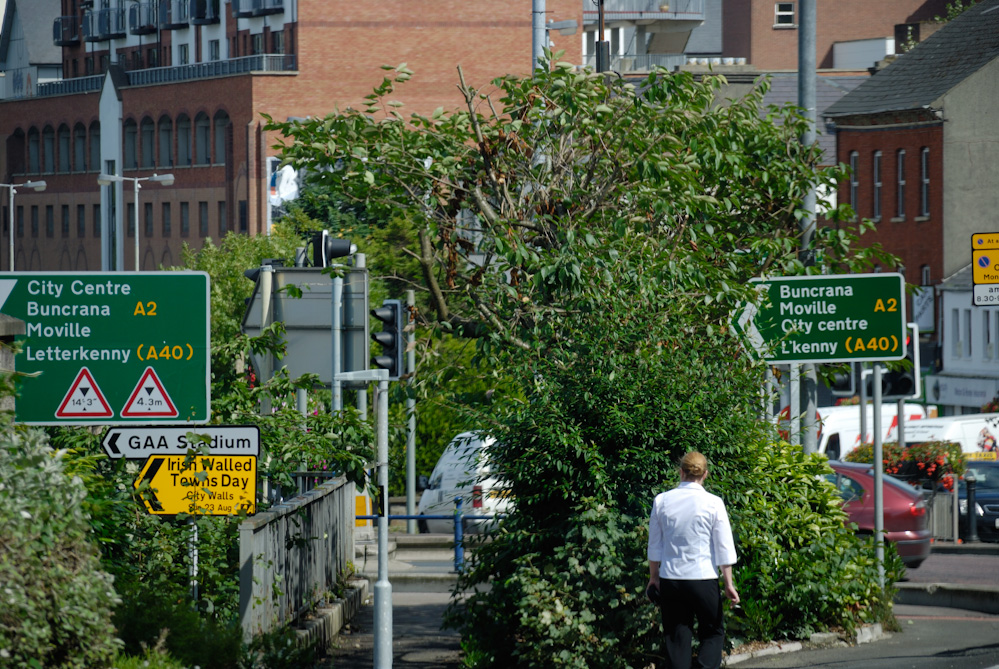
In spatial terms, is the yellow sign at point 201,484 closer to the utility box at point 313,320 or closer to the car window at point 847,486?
the utility box at point 313,320

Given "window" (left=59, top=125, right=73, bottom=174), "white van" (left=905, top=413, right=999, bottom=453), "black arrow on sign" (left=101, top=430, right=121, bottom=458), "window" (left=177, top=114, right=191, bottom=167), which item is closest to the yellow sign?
"black arrow on sign" (left=101, top=430, right=121, bottom=458)

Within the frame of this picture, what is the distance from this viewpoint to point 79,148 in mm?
90500

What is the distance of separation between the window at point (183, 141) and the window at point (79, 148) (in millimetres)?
9774

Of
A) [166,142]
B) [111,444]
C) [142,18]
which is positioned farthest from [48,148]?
[111,444]

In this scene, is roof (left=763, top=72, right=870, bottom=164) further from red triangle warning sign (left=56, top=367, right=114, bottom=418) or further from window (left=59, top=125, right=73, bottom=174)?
red triangle warning sign (left=56, top=367, right=114, bottom=418)

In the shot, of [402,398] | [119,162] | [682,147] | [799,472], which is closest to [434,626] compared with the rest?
[402,398]

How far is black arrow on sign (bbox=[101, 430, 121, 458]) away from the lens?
10.9 m

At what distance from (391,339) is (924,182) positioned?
45052 mm

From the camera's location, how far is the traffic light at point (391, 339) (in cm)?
1451

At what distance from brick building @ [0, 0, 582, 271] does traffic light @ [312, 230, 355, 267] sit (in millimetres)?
52438

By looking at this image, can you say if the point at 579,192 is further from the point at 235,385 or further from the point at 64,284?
the point at 64,284

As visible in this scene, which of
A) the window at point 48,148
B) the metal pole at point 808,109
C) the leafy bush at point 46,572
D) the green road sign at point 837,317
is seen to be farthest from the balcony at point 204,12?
the leafy bush at point 46,572

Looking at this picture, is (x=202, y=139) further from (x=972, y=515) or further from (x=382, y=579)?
(x=382, y=579)

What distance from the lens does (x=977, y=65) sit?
56.1 m
